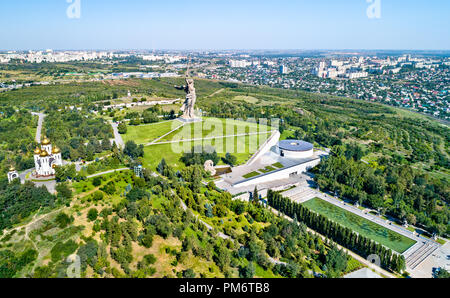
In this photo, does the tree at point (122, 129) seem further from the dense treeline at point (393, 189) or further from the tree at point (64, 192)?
the dense treeline at point (393, 189)

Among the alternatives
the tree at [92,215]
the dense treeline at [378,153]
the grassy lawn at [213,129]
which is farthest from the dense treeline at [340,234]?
the grassy lawn at [213,129]

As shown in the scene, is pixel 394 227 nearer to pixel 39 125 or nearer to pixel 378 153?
pixel 378 153

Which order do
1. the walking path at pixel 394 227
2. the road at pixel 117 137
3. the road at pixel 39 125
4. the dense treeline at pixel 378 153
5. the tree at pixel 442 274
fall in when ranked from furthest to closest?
the road at pixel 39 125 < the road at pixel 117 137 < the dense treeline at pixel 378 153 < the walking path at pixel 394 227 < the tree at pixel 442 274

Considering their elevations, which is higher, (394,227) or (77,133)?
(77,133)

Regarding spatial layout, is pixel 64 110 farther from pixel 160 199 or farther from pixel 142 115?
pixel 160 199

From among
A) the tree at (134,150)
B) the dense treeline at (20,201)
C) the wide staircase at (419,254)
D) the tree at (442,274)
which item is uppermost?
the tree at (134,150)

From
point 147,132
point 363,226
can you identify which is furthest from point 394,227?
point 147,132
